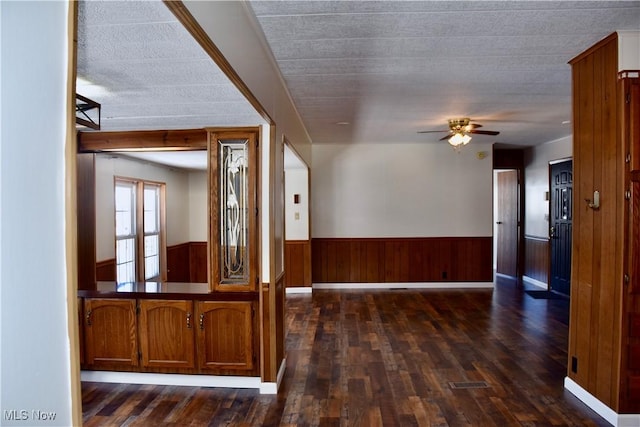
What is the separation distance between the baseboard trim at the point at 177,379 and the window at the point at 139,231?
6.41 feet

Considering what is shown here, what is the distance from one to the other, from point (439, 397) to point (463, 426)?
1.27 ft

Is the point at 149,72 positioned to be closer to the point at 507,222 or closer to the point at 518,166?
the point at 518,166

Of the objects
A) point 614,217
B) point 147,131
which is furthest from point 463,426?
point 147,131

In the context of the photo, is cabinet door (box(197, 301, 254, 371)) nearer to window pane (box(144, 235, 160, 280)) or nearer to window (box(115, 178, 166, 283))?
window (box(115, 178, 166, 283))

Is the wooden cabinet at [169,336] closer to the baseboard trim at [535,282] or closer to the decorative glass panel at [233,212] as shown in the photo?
the decorative glass panel at [233,212]

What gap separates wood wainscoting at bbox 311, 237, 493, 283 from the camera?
6.71 meters

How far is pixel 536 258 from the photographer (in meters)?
6.91

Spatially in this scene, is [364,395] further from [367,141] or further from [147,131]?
[367,141]

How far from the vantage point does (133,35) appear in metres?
1.49

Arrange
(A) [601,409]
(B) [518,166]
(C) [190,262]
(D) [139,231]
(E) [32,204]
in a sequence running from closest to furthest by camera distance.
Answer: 1. (E) [32,204]
2. (A) [601,409]
3. (D) [139,231]
4. (C) [190,262]
5. (B) [518,166]

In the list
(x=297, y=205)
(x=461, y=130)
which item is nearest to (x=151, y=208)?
(x=297, y=205)

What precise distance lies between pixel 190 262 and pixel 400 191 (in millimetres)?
4212

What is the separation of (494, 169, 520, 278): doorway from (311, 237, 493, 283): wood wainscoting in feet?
4.23

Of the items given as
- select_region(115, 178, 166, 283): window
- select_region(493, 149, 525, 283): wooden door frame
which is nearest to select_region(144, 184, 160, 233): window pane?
select_region(115, 178, 166, 283): window
